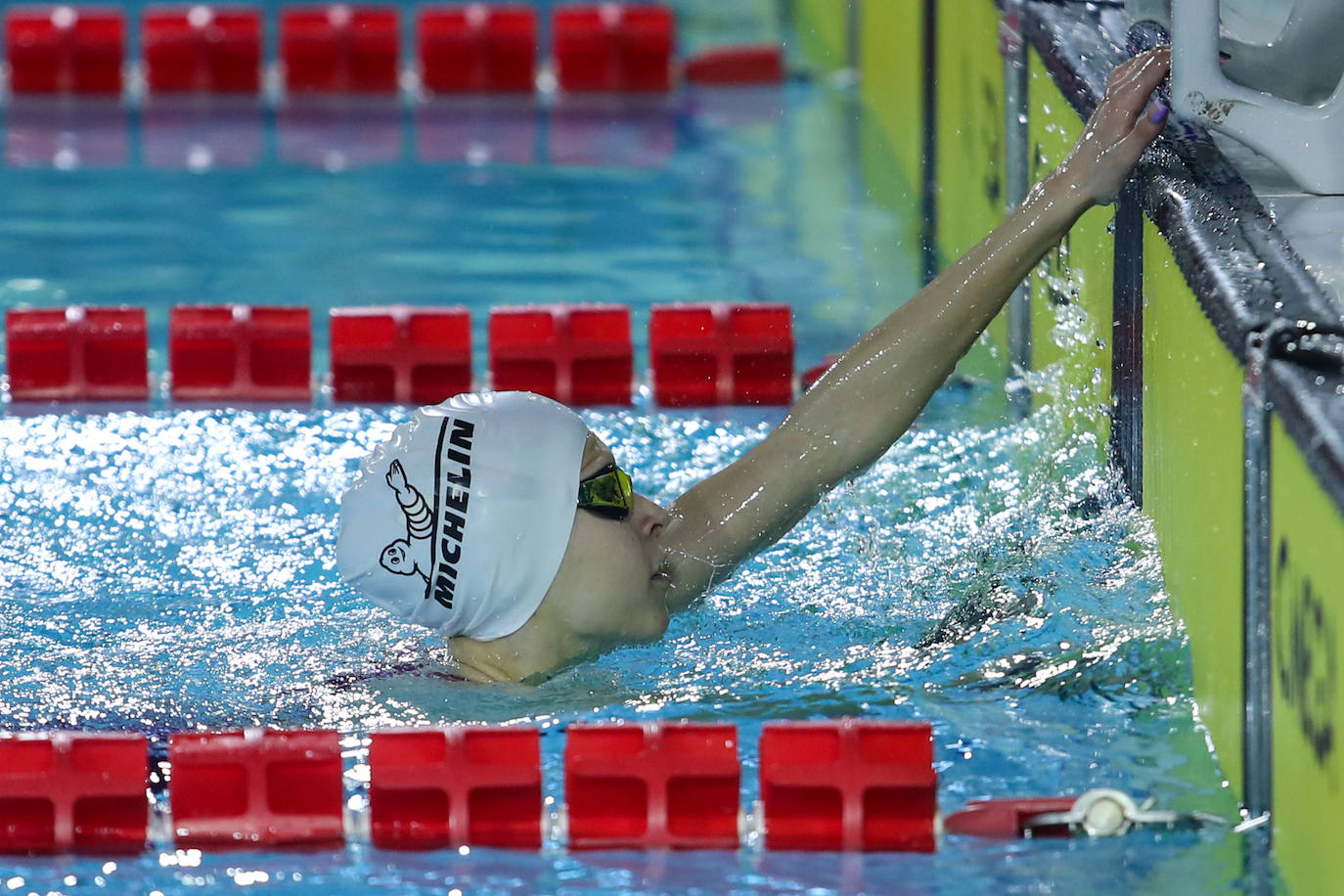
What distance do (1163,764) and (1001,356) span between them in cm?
196

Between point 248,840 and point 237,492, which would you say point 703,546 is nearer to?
point 248,840

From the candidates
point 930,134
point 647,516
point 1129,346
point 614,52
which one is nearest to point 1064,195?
point 1129,346

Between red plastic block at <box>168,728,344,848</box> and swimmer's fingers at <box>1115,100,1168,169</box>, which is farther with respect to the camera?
swimmer's fingers at <box>1115,100,1168,169</box>

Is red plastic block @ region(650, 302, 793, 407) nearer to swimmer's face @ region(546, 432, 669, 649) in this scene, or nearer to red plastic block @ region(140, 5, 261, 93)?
swimmer's face @ region(546, 432, 669, 649)

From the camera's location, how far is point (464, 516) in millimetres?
2682

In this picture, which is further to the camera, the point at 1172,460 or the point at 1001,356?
the point at 1001,356

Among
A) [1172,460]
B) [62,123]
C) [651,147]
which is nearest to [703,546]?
[1172,460]

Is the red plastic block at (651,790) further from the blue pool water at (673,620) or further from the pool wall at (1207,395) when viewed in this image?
the pool wall at (1207,395)

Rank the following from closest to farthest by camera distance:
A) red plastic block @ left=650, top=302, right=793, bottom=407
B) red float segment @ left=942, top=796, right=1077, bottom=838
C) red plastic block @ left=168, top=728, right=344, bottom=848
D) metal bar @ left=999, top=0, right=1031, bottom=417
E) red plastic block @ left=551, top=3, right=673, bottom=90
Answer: red float segment @ left=942, top=796, right=1077, bottom=838 → red plastic block @ left=168, top=728, right=344, bottom=848 → metal bar @ left=999, top=0, right=1031, bottom=417 → red plastic block @ left=650, top=302, right=793, bottom=407 → red plastic block @ left=551, top=3, right=673, bottom=90

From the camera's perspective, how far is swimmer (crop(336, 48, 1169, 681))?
2.68 meters

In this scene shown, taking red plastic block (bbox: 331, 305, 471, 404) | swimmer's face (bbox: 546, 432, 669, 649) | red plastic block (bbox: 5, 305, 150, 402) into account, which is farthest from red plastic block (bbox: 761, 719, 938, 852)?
red plastic block (bbox: 5, 305, 150, 402)

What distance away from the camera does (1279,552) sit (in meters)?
2.31

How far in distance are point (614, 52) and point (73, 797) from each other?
547 cm

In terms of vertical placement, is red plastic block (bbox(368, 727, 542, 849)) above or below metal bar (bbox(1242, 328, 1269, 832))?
below
